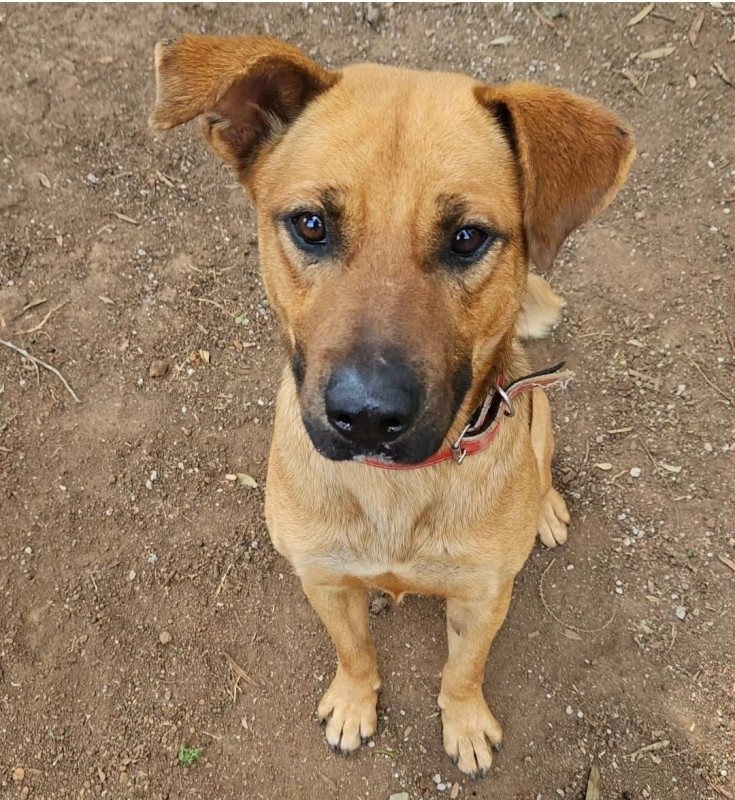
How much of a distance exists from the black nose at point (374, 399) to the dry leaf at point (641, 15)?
4.96 meters

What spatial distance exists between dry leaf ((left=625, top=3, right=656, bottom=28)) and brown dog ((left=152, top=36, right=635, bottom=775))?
13.0ft

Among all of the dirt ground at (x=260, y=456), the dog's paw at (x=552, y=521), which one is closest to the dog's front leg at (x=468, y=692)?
the dirt ground at (x=260, y=456)

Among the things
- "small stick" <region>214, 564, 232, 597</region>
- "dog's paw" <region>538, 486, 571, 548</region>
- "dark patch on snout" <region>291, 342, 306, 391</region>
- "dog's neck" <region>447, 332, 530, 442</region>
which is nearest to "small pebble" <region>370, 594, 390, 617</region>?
"small stick" <region>214, 564, 232, 597</region>

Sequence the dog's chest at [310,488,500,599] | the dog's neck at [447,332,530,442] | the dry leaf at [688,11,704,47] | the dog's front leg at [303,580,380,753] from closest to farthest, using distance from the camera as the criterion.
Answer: the dog's neck at [447,332,530,442] → the dog's chest at [310,488,500,599] → the dog's front leg at [303,580,380,753] → the dry leaf at [688,11,704,47]

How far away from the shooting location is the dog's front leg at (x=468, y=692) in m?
3.07

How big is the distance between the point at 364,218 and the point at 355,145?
24 centimetres

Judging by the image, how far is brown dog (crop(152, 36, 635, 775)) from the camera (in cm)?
206

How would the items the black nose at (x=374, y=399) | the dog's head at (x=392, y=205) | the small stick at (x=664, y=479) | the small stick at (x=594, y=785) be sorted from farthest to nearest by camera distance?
the small stick at (x=664, y=479) → the small stick at (x=594, y=785) → the dog's head at (x=392, y=205) → the black nose at (x=374, y=399)

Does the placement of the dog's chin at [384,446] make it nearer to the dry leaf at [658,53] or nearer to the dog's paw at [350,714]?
the dog's paw at [350,714]

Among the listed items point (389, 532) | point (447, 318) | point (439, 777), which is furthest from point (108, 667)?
point (447, 318)

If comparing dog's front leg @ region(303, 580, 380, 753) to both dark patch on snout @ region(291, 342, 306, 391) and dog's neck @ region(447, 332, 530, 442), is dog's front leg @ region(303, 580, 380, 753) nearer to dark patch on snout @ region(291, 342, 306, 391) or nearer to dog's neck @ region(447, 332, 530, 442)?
dog's neck @ region(447, 332, 530, 442)

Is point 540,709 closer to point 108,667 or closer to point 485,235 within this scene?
point 108,667

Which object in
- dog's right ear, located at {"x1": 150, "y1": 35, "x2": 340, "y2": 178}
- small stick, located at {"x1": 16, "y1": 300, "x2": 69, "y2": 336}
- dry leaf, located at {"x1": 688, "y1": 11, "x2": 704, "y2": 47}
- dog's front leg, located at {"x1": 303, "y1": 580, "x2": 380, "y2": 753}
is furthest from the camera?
dry leaf, located at {"x1": 688, "y1": 11, "x2": 704, "y2": 47}

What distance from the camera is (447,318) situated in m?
2.18
